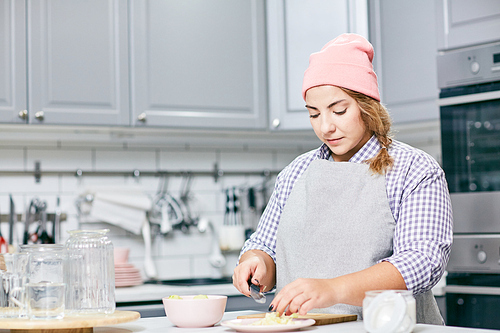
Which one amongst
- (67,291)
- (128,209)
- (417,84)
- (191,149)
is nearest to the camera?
(67,291)

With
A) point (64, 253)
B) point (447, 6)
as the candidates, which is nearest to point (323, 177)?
point (64, 253)

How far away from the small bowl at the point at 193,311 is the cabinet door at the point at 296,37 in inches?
66.6

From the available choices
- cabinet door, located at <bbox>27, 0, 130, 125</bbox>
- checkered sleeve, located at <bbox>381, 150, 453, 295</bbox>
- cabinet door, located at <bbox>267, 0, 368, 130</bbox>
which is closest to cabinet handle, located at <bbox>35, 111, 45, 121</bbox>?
cabinet door, located at <bbox>27, 0, 130, 125</bbox>

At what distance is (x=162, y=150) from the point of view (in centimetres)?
306

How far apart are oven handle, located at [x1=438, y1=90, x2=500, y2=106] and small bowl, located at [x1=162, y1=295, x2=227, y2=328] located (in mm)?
1319

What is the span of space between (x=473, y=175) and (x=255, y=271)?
106cm

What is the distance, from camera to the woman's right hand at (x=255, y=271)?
1402mm

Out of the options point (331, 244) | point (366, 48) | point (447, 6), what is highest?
point (447, 6)

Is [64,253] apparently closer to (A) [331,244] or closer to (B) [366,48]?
(A) [331,244]

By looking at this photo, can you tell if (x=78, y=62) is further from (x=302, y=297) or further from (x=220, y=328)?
(x=302, y=297)

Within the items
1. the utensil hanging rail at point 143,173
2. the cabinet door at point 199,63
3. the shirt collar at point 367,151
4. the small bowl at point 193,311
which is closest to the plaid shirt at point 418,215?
the shirt collar at point 367,151

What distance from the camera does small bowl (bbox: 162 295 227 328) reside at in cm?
123

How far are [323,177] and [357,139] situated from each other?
12cm

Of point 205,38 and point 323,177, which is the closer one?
point 323,177
